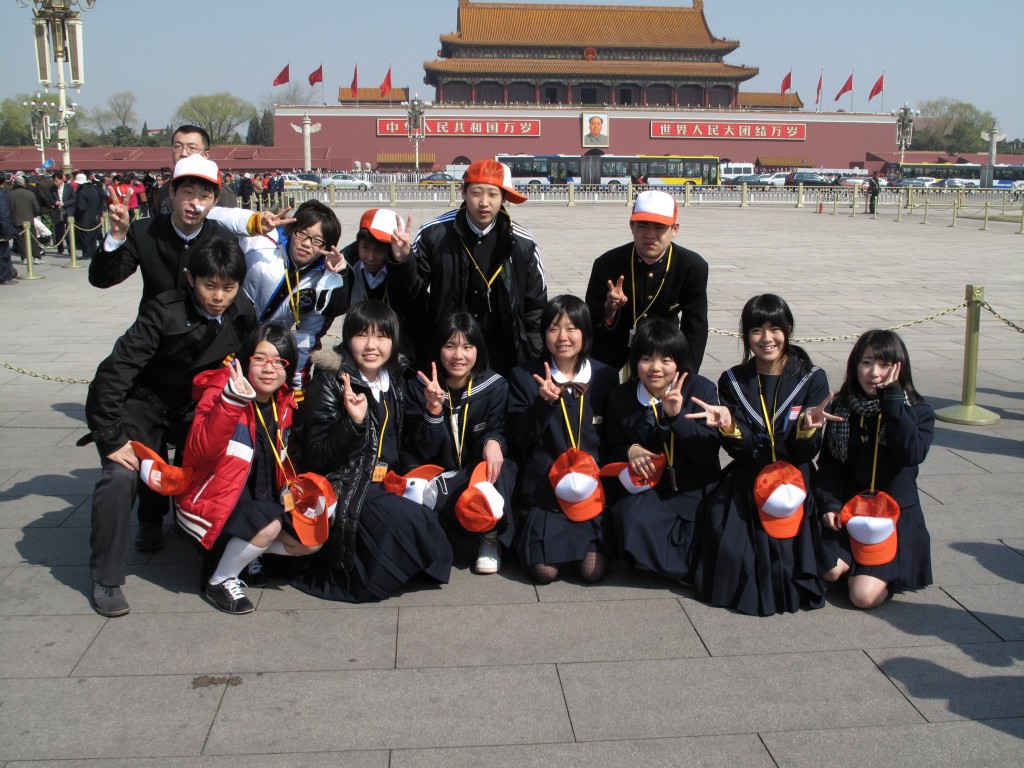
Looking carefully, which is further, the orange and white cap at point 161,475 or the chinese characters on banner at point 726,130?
the chinese characters on banner at point 726,130

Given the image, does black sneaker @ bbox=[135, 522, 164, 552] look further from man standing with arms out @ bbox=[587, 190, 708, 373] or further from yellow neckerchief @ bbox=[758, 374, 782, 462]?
yellow neckerchief @ bbox=[758, 374, 782, 462]

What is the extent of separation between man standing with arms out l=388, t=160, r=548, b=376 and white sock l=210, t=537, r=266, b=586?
119 centimetres

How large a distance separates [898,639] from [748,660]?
19.1 inches

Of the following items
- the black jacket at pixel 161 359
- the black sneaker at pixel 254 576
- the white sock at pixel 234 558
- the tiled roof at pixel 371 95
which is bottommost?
the black sneaker at pixel 254 576

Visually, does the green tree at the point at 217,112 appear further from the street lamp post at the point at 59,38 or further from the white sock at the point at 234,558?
the white sock at the point at 234,558

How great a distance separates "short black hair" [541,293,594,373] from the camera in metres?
3.34

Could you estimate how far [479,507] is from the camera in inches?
124

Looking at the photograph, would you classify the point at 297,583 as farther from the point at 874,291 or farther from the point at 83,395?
the point at 874,291

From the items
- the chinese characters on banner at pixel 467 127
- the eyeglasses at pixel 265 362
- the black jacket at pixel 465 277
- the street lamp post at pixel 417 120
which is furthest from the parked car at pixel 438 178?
the eyeglasses at pixel 265 362

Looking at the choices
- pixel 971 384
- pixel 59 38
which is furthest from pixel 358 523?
pixel 59 38

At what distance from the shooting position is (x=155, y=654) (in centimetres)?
268

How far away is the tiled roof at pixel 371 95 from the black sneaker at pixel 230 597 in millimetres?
47447

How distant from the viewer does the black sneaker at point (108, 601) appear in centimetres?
Result: 292

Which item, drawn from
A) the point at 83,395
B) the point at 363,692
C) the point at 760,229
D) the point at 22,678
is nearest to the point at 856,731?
the point at 363,692
